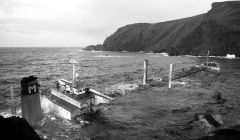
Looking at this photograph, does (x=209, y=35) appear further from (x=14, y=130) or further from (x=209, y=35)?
(x=14, y=130)

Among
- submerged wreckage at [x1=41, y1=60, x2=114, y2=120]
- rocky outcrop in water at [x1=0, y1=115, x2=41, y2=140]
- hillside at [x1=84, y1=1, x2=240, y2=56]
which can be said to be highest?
hillside at [x1=84, y1=1, x2=240, y2=56]

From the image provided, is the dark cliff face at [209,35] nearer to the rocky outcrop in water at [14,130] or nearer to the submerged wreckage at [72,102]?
the submerged wreckage at [72,102]

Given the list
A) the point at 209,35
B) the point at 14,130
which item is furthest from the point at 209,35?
the point at 14,130

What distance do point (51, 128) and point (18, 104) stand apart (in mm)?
10255

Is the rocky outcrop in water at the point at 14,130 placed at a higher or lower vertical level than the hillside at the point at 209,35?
lower

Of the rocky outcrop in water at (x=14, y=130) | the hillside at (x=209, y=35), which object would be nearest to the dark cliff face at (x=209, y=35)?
the hillside at (x=209, y=35)

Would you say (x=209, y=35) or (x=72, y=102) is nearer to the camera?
(x=72, y=102)

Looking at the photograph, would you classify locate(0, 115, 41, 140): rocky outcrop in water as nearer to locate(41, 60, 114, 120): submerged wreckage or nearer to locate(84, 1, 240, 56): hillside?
locate(41, 60, 114, 120): submerged wreckage

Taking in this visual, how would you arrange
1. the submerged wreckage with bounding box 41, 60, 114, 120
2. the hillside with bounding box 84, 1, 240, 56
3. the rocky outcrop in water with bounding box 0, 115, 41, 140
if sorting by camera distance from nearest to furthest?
the rocky outcrop in water with bounding box 0, 115, 41, 140, the submerged wreckage with bounding box 41, 60, 114, 120, the hillside with bounding box 84, 1, 240, 56

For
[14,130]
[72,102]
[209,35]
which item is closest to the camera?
[14,130]

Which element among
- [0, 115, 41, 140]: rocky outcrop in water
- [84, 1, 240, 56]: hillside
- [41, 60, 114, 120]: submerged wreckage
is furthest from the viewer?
[84, 1, 240, 56]: hillside

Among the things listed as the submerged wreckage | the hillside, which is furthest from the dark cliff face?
the submerged wreckage

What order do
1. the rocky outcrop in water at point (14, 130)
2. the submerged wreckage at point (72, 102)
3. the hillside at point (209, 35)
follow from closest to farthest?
the rocky outcrop in water at point (14, 130) < the submerged wreckage at point (72, 102) < the hillside at point (209, 35)

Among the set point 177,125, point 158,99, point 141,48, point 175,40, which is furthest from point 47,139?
point 141,48
